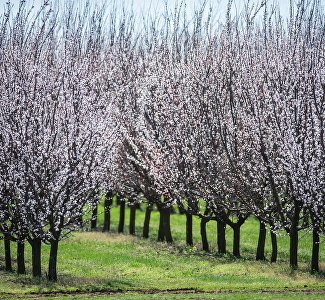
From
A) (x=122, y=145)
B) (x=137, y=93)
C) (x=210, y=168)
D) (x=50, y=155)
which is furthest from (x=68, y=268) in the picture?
(x=137, y=93)

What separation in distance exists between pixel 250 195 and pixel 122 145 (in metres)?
11.5

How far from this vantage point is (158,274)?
88.0 ft

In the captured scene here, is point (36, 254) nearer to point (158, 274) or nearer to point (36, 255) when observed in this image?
point (36, 255)

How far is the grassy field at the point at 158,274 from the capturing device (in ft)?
70.7

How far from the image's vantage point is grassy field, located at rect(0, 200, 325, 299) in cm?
2155

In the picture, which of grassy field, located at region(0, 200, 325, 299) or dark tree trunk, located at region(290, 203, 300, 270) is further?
dark tree trunk, located at region(290, 203, 300, 270)

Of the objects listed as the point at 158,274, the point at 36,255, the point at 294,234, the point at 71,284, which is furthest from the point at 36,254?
the point at 294,234

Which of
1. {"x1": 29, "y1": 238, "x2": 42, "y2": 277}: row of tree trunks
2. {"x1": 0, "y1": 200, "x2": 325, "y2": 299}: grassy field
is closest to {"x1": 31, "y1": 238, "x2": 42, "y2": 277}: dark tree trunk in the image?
{"x1": 29, "y1": 238, "x2": 42, "y2": 277}: row of tree trunks

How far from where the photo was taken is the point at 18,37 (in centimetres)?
2800

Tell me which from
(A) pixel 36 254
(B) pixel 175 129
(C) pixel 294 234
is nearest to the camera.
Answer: (A) pixel 36 254

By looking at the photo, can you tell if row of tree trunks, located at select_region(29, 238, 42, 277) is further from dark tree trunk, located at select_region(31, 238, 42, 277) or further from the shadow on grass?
the shadow on grass

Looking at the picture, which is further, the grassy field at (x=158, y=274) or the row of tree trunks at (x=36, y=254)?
the row of tree trunks at (x=36, y=254)

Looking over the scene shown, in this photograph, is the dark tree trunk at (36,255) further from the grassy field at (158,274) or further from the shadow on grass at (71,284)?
the grassy field at (158,274)

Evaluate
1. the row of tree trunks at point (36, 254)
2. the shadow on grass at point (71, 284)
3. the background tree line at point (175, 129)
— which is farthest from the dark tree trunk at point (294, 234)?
the row of tree trunks at point (36, 254)
